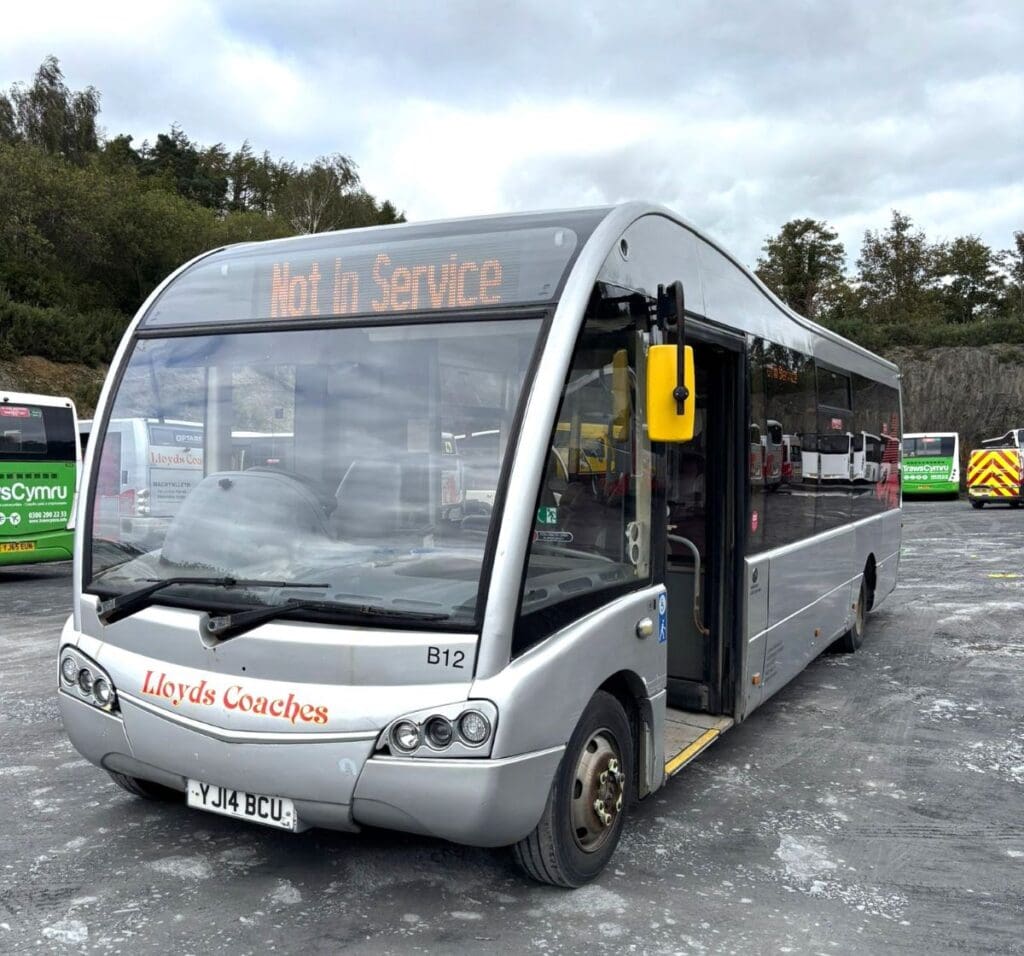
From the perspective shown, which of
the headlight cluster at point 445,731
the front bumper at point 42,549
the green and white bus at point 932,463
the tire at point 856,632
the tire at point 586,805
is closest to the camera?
the headlight cluster at point 445,731

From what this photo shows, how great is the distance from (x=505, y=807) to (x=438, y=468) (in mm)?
1226

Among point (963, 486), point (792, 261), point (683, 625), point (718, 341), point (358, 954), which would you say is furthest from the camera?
point (792, 261)

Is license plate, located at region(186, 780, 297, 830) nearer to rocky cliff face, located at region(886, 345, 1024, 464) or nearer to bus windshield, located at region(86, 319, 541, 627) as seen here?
bus windshield, located at region(86, 319, 541, 627)

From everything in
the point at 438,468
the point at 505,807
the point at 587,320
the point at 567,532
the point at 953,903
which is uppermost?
the point at 587,320

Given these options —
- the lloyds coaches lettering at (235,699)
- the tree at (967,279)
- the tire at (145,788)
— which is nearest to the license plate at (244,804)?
the lloyds coaches lettering at (235,699)

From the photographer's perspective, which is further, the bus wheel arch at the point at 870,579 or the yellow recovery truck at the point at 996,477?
the yellow recovery truck at the point at 996,477

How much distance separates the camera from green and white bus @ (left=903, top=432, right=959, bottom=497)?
35.1 m

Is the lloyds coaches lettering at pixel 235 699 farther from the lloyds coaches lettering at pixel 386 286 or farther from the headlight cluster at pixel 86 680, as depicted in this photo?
the lloyds coaches lettering at pixel 386 286

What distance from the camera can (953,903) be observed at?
3.82m

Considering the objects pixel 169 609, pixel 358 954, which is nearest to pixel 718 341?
pixel 169 609

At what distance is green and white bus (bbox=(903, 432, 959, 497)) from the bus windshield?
3419 cm

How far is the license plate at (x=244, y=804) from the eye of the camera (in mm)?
3514

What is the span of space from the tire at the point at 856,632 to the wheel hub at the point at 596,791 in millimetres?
4952

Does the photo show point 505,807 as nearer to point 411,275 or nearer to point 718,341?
point 411,275
